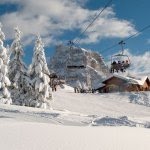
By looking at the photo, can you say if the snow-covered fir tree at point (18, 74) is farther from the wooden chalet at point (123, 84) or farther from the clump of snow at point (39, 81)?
the wooden chalet at point (123, 84)

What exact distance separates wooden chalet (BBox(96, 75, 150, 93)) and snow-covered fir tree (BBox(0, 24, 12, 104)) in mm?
43251

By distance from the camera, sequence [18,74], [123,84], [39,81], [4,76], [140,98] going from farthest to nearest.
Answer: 1. [123,84]
2. [140,98]
3. [18,74]
4. [39,81]
5. [4,76]

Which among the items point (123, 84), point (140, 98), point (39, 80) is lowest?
point (140, 98)

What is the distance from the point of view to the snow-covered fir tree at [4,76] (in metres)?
43.2

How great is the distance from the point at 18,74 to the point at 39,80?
2727mm

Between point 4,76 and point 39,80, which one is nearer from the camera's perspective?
point 4,76

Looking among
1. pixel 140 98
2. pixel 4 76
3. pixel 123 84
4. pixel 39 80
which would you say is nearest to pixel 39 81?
pixel 39 80

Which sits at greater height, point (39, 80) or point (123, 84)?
point (123, 84)

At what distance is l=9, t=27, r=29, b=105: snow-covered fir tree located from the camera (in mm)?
46000

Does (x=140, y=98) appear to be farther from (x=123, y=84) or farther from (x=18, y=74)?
(x=18, y=74)

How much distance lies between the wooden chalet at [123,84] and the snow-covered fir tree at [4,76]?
142 feet

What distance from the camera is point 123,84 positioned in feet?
281

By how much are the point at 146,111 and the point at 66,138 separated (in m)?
49.4

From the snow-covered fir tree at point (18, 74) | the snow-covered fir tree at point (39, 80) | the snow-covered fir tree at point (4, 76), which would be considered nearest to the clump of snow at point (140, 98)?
the snow-covered fir tree at point (39, 80)
